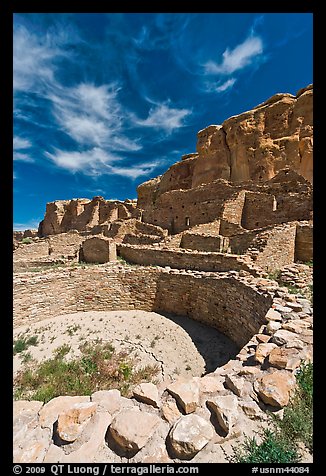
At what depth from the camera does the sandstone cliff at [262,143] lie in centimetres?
1503

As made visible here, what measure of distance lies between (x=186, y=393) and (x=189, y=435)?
17.2 inches

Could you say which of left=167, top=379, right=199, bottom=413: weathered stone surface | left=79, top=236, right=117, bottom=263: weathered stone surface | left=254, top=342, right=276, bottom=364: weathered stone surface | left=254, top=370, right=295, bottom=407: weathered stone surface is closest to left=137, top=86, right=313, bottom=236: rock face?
left=79, top=236, right=117, bottom=263: weathered stone surface

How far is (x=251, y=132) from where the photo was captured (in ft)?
55.3

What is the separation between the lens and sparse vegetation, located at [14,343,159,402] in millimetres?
3990

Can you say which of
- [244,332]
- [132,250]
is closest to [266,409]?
[244,332]

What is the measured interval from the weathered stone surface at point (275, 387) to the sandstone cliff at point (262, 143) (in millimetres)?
14474

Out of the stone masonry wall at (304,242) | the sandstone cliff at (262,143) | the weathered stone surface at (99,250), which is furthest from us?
the sandstone cliff at (262,143)

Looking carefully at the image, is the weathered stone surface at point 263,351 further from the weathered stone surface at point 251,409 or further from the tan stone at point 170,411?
the tan stone at point 170,411

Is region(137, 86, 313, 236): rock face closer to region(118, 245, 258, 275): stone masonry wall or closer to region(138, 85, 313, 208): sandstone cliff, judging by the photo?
region(138, 85, 313, 208): sandstone cliff

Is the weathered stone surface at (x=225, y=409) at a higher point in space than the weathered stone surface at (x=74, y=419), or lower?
higher

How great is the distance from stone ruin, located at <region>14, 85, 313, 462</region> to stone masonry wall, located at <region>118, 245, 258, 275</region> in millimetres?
53

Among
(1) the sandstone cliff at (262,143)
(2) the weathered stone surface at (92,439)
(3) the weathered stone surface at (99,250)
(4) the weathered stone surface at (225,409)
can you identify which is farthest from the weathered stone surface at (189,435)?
(1) the sandstone cliff at (262,143)
